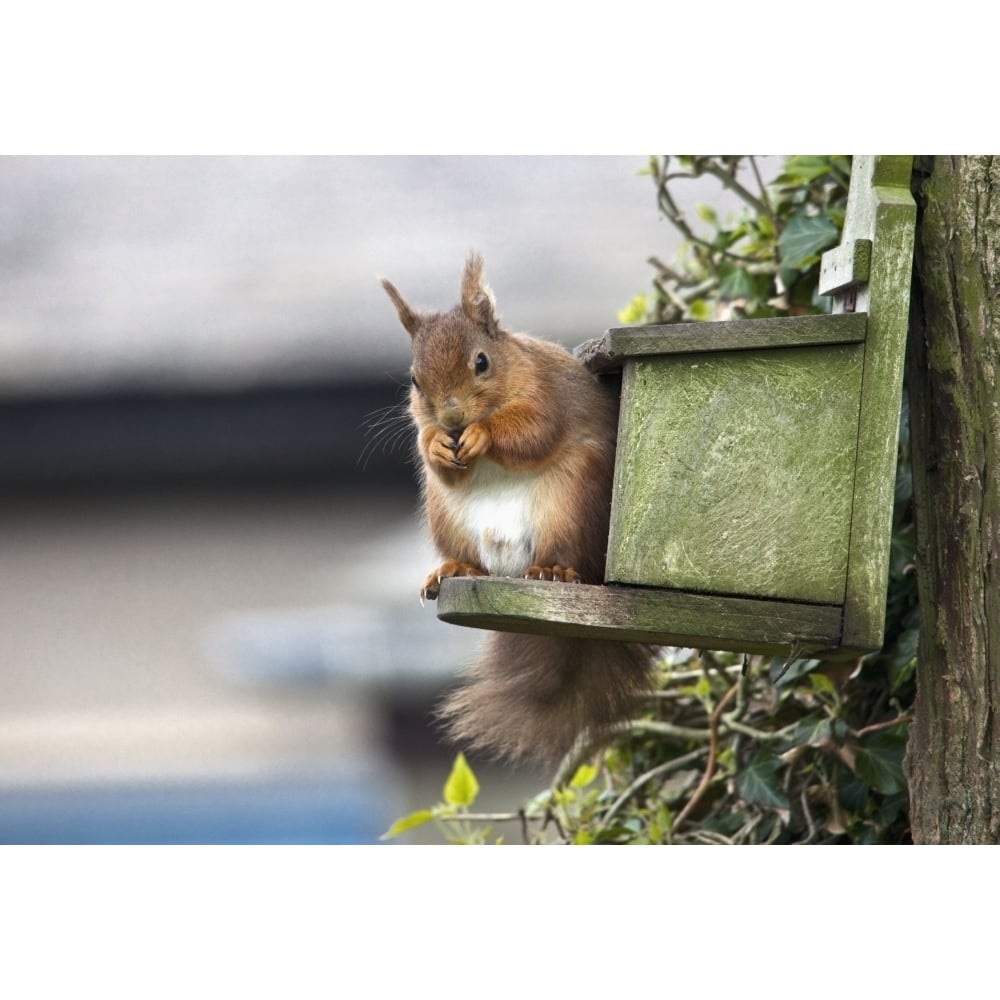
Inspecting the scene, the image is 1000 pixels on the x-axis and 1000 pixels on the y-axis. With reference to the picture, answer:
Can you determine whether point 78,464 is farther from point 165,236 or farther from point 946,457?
point 946,457

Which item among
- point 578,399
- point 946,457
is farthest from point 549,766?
point 946,457

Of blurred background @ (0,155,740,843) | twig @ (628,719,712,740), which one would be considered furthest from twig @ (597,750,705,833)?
blurred background @ (0,155,740,843)

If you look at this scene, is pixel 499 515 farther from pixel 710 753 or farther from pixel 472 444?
pixel 710 753

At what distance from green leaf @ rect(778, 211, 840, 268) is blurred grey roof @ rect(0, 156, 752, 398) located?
97cm

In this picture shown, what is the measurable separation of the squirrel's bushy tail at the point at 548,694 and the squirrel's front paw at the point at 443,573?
17 cm

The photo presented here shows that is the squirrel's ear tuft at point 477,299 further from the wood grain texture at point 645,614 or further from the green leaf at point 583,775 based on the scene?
the green leaf at point 583,775

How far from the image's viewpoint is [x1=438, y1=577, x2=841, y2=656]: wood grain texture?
1.24 metres

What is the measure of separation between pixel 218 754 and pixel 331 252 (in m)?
1.07

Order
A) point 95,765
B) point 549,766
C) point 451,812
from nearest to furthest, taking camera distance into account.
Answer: point 549,766 → point 451,812 → point 95,765

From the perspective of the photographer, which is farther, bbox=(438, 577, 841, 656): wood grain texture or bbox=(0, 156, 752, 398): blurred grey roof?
bbox=(0, 156, 752, 398): blurred grey roof

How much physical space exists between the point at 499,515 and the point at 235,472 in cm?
177

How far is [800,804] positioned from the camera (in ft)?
5.75

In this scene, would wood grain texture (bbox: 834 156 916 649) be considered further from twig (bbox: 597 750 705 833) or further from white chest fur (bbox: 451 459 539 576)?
twig (bbox: 597 750 705 833)

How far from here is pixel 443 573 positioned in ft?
4.55
